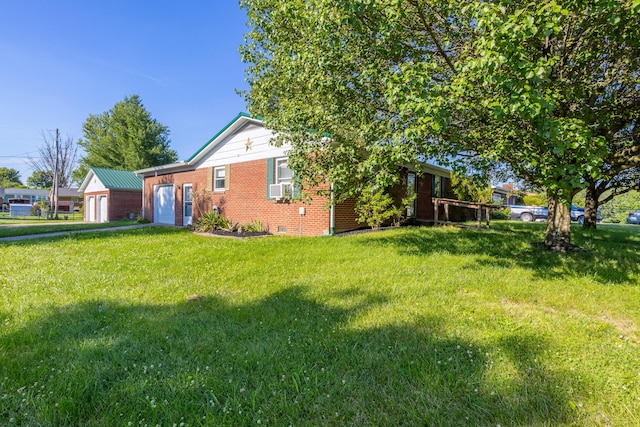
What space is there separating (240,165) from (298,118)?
697 centimetres

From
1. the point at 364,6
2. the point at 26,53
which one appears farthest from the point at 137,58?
the point at 364,6

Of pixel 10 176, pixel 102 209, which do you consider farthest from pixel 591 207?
pixel 10 176

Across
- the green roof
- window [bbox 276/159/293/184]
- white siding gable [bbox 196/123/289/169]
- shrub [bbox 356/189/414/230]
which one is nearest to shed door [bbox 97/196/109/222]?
the green roof

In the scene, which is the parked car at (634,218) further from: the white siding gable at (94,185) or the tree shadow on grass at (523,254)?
the white siding gable at (94,185)

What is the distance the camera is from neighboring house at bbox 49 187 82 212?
42.2m

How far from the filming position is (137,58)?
14.4 m

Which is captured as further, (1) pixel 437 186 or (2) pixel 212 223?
(1) pixel 437 186

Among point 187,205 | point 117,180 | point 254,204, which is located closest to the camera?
point 254,204

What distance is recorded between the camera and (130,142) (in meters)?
34.1

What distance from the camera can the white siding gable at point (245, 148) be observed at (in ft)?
37.4

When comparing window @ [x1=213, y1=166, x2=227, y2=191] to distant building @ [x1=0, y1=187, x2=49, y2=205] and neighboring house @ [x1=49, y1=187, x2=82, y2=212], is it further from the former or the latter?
distant building @ [x1=0, y1=187, x2=49, y2=205]

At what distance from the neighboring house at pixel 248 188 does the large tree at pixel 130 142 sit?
19.5 metres

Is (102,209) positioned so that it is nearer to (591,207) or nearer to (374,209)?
(374,209)

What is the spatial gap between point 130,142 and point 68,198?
83.4ft
